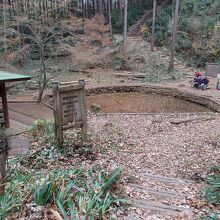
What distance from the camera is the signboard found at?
13.6 metres

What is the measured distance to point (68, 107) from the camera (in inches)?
181

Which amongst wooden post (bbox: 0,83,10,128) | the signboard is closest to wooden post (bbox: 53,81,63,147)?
wooden post (bbox: 0,83,10,128)

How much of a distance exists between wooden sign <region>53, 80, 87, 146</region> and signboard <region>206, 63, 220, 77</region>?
10859mm

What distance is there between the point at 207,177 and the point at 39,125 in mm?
3962

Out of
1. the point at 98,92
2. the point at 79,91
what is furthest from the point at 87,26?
the point at 79,91

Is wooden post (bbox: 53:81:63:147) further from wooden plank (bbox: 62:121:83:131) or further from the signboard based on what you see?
the signboard

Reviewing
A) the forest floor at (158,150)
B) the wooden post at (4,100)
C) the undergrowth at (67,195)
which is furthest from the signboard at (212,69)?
the undergrowth at (67,195)

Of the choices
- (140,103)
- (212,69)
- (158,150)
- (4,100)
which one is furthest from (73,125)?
(212,69)

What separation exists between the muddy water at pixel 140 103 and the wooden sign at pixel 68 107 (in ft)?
15.5

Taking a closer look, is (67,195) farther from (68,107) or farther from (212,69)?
(212,69)

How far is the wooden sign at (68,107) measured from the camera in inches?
175

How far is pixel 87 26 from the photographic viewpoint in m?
14.8

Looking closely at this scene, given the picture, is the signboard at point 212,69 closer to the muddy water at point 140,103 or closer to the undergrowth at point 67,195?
the muddy water at point 140,103

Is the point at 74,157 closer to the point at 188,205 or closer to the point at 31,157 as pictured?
the point at 31,157
